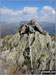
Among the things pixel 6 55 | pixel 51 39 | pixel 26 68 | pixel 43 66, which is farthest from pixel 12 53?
pixel 51 39

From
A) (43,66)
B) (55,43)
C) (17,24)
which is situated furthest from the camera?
(17,24)

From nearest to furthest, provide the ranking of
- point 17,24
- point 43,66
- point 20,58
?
point 43,66, point 20,58, point 17,24

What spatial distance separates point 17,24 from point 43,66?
4744mm

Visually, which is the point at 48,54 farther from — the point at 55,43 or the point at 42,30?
the point at 42,30

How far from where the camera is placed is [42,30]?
48.3ft

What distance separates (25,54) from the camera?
1287cm

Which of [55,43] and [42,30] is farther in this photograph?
[42,30]

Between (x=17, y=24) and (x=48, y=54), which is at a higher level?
(x=17, y=24)

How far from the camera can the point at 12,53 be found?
41.5 feet

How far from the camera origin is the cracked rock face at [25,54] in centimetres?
1173

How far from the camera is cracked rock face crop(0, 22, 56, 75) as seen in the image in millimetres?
11727

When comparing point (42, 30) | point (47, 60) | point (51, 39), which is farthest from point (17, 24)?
point (47, 60)

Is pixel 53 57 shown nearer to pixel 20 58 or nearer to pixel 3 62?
pixel 20 58

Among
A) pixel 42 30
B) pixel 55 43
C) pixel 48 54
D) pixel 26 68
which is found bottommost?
pixel 26 68
